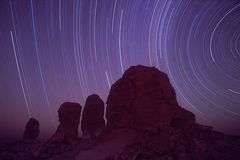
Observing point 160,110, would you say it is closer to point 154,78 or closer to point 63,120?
point 154,78

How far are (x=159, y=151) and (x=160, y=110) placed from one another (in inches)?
543

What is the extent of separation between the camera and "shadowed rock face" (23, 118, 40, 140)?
78.8 m

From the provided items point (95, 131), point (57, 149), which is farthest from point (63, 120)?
point (57, 149)

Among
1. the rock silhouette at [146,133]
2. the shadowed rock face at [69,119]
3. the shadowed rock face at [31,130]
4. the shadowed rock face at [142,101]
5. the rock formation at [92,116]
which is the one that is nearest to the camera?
the rock silhouette at [146,133]

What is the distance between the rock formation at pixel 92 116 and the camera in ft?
199

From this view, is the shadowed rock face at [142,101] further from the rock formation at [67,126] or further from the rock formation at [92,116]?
the rock formation at [92,116]

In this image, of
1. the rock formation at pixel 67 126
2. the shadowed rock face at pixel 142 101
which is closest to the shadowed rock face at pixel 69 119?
the rock formation at pixel 67 126

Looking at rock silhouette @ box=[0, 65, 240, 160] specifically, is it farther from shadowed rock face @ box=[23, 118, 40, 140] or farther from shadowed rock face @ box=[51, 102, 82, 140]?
shadowed rock face @ box=[23, 118, 40, 140]

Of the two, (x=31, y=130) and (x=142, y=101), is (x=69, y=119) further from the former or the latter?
(x=142, y=101)

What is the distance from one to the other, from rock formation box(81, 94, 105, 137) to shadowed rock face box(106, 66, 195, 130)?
607 inches

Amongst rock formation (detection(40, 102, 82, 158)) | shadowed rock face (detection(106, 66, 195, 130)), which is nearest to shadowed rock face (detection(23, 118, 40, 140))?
rock formation (detection(40, 102, 82, 158))

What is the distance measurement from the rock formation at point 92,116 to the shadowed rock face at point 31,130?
25332 mm

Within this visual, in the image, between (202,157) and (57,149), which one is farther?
(57,149)

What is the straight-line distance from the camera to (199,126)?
111 feet
